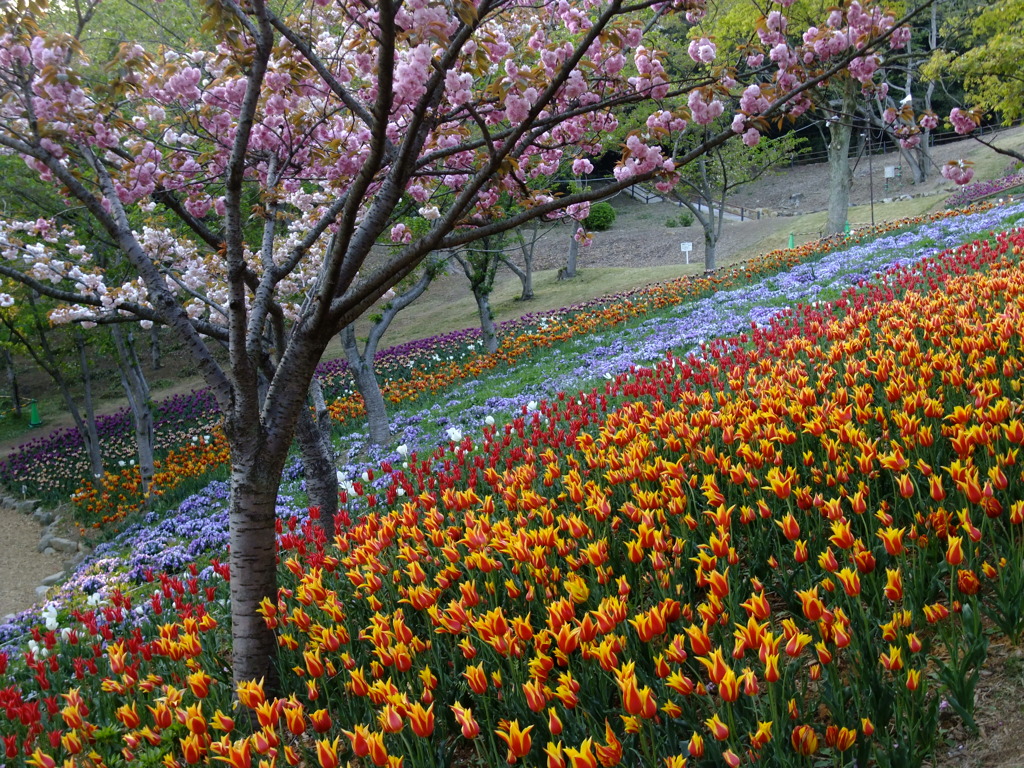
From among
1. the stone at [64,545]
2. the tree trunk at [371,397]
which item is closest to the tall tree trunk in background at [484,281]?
the tree trunk at [371,397]

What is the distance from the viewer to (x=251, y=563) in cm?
361

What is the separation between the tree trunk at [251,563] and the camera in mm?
3578

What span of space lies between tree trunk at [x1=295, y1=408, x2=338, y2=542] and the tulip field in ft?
1.68

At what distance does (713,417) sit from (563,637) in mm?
2395

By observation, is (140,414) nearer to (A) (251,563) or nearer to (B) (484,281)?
(B) (484,281)

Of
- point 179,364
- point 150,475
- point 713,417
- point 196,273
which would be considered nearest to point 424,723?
point 713,417

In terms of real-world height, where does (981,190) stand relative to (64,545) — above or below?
above

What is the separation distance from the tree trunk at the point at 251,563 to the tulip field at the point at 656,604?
0.15 metres

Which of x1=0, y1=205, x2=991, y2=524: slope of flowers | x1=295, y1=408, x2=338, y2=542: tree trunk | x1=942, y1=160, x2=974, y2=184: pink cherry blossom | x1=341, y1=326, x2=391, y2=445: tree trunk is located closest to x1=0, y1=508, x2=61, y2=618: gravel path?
x1=0, y1=205, x2=991, y2=524: slope of flowers

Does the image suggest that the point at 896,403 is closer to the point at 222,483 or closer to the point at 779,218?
the point at 222,483

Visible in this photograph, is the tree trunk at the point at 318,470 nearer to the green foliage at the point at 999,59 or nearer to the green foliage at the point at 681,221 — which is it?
the green foliage at the point at 999,59

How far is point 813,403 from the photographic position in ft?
14.0

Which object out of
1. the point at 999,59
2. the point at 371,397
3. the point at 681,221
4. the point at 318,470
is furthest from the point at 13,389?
the point at 681,221

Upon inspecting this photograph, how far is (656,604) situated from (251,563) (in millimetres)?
2085
